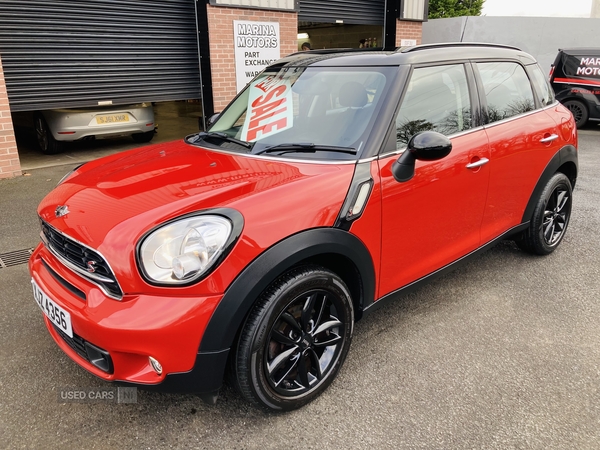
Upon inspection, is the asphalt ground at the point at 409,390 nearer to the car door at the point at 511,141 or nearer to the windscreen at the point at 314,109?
the car door at the point at 511,141

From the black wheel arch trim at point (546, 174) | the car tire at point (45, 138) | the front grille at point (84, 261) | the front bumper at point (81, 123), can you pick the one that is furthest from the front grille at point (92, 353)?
the car tire at point (45, 138)

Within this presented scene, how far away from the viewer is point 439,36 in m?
17.8

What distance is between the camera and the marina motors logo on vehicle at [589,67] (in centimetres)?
1088

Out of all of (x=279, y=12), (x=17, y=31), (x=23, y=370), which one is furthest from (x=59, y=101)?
(x=23, y=370)

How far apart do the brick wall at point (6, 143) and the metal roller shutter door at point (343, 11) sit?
589cm

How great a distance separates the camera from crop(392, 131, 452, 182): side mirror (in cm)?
236

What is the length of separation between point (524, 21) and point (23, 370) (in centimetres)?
1856

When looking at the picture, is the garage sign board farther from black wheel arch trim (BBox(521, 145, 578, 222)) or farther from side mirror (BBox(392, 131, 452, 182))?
side mirror (BBox(392, 131, 452, 182))

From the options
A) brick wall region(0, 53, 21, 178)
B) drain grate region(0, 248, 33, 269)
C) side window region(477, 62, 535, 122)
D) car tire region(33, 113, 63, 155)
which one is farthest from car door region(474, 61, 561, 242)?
car tire region(33, 113, 63, 155)

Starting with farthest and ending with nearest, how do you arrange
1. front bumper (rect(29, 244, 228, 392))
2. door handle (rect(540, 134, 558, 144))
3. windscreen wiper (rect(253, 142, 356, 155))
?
door handle (rect(540, 134, 558, 144))
windscreen wiper (rect(253, 142, 356, 155))
front bumper (rect(29, 244, 228, 392))

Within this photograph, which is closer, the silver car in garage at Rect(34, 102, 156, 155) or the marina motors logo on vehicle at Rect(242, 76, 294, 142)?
the marina motors logo on vehicle at Rect(242, 76, 294, 142)

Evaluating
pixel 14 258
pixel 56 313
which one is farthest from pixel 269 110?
pixel 14 258

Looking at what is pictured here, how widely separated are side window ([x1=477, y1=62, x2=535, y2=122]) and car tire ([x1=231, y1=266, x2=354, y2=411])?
Answer: 1.73 m
